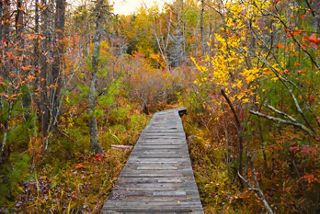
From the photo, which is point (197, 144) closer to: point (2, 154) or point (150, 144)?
point (150, 144)

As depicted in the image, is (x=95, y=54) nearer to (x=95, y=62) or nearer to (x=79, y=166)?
(x=95, y=62)

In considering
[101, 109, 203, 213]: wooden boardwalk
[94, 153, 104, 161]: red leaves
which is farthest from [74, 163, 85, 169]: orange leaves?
[101, 109, 203, 213]: wooden boardwalk

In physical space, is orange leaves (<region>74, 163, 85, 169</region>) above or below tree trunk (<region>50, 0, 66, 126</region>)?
below

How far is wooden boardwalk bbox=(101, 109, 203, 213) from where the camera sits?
153 inches

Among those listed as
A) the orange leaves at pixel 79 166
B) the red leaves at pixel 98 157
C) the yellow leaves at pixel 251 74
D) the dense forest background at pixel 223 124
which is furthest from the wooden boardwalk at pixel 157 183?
the yellow leaves at pixel 251 74

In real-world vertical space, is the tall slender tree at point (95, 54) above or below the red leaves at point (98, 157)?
above

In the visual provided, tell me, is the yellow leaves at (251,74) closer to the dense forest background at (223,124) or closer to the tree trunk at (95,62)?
the dense forest background at (223,124)

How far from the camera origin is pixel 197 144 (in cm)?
762

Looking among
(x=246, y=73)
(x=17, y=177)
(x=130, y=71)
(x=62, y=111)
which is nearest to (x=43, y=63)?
(x=62, y=111)

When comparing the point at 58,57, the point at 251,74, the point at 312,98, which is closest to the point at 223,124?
the point at 251,74

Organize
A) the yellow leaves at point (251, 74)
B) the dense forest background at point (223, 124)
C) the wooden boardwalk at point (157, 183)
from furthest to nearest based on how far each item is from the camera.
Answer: the yellow leaves at point (251, 74) < the wooden boardwalk at point (157, 183) < the dense forest background at point (223, 124)

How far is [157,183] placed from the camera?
4746 mm

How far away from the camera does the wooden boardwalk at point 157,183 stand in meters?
3.88

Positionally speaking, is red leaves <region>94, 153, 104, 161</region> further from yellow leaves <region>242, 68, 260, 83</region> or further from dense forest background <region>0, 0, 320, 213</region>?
yellow leaves <region>242, 68, 260, 83</region>
